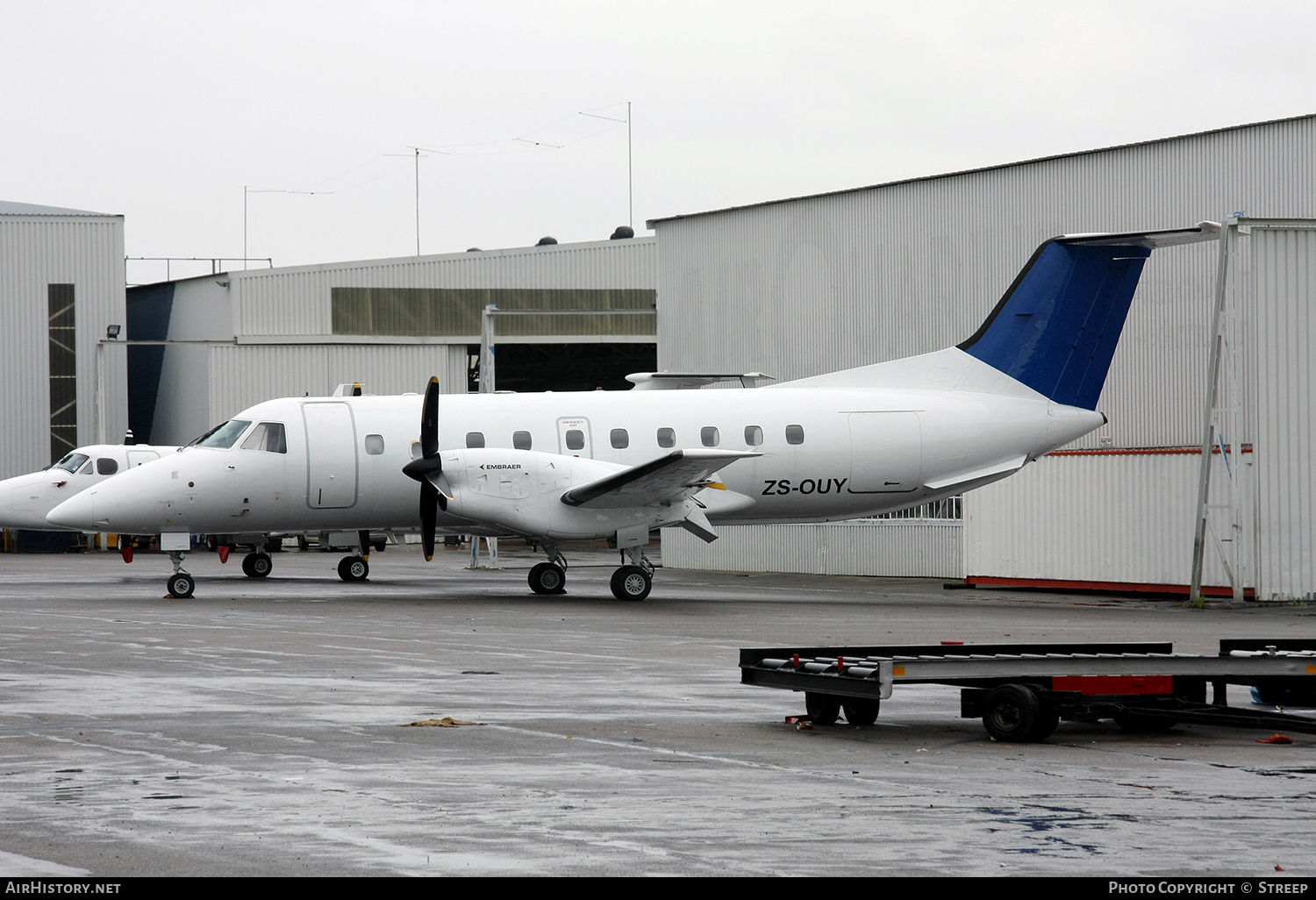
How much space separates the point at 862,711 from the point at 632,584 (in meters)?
13.2

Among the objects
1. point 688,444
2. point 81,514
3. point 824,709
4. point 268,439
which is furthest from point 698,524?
point 824,709

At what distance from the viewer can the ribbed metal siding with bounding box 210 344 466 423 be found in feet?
160

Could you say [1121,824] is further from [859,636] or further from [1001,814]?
[859,636]

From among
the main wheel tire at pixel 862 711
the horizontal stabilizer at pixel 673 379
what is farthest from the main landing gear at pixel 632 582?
the main wheel tire at pixel 862 711

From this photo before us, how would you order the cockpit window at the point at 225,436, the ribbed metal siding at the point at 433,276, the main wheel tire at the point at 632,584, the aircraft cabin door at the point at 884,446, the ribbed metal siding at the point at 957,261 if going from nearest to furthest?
the main wheel tire at the point at 632,584 < the cockpit window at the point at 225,436 < the aircraft cabin door at the point at 884,446 < the ribbed metal siding at the point at 957,261 < the ribbed metal siding at the point at 433,276

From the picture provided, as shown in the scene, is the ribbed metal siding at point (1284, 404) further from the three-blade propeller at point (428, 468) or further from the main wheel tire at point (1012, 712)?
the main wheel tire at point (1012, 712)

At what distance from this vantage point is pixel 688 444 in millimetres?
24672

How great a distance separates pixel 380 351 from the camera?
5069cm

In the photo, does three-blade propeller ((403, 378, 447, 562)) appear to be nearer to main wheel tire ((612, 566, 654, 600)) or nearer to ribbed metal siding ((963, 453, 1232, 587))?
main wheel tire ((612, 566, 654, 600))

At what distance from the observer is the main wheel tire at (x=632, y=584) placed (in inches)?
914

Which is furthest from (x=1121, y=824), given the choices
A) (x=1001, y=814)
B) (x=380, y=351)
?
(x=380, y=351)

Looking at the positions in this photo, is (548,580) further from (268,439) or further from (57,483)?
(57,483)

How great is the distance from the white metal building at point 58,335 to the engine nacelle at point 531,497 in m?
29.9

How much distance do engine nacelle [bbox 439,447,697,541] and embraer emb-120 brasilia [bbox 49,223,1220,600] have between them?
0.03 meters
